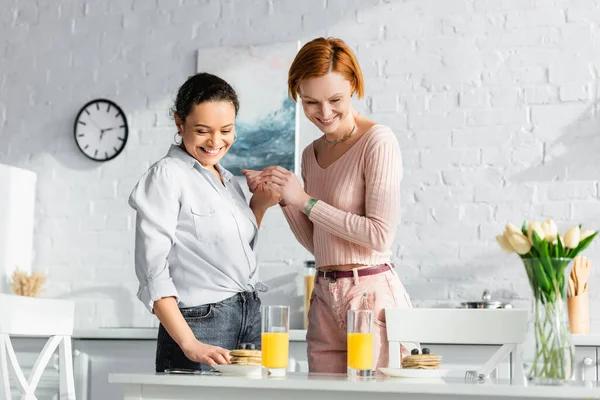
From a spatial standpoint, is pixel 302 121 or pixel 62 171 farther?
pixel 62 171

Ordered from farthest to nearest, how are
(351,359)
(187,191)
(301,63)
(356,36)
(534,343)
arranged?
(356,36), (301,63), (187,191), (351,359), (534,343)

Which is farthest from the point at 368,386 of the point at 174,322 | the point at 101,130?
the point at 101,130

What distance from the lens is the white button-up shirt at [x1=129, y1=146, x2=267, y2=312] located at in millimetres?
1840

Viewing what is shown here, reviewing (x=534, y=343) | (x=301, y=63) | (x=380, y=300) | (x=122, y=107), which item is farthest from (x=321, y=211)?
(x=122, y=107)

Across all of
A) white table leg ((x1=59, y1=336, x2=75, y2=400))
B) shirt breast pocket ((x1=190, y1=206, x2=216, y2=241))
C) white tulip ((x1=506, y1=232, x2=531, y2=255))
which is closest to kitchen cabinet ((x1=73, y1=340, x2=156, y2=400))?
white table leg ((x1=59, y1=336, x2=75, y2=400))

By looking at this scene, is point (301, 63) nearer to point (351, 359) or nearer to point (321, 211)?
point (321, 211)

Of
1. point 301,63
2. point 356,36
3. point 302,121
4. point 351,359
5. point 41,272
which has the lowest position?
point 351,359

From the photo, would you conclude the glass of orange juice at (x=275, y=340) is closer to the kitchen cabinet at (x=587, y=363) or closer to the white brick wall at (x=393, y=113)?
the kitchen cabinet at (x=587, y=363)

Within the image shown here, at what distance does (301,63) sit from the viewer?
2.13 meters

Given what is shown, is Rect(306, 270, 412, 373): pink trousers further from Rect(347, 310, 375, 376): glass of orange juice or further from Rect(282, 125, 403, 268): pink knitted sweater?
Rect(347, 310, 375, 376): glass of orange juice

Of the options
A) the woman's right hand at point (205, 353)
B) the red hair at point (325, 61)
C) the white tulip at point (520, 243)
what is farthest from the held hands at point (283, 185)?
the white tulip at point (520, 243)

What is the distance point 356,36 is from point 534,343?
96.7 inches

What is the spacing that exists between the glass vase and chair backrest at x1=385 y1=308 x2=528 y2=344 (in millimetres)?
502

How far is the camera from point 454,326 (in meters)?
1.99
